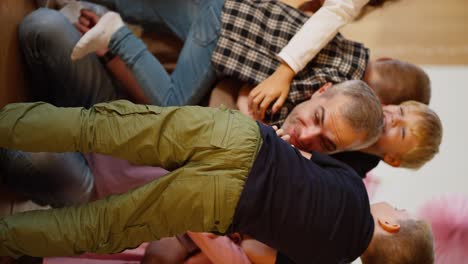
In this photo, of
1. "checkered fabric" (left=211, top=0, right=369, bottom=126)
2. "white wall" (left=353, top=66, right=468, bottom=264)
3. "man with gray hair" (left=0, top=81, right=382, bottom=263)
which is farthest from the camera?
"white wall" (left=353, top=66, right=468, bottom=264)

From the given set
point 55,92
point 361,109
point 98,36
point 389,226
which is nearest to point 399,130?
point 361,109

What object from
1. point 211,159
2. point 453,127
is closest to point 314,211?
point 211,159

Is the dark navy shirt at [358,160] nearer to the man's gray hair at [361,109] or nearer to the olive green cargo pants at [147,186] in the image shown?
the man's gray hair at [361,109]

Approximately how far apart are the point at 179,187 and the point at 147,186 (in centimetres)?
7

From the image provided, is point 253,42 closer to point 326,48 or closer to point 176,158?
point 326,48

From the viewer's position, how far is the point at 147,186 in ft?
3.32

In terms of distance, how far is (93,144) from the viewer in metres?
1.00

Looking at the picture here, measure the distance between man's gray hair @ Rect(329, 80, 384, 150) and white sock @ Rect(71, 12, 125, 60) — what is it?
0.63 metres

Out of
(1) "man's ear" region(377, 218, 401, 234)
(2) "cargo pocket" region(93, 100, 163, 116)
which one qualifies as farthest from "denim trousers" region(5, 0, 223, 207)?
(1) "man's ear" region(377, 218, 401, 234)

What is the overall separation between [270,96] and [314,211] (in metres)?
0.39

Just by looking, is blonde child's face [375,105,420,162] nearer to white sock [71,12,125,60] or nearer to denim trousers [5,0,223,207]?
denim trousers [5,0,223,207]

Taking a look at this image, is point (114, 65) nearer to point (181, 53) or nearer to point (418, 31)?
point (181, 53)

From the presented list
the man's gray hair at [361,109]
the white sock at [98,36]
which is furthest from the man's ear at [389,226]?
the white sock at [98,36]

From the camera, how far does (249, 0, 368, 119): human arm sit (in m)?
1.32
